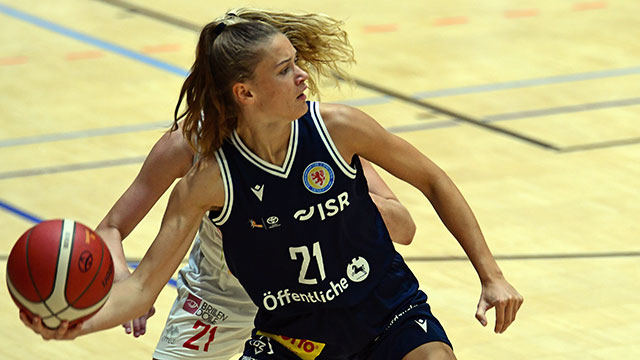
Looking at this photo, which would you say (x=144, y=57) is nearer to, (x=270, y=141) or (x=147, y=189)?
(x=147, y=189)

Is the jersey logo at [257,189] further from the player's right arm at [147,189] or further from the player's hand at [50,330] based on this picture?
the player's hand at [50,330]

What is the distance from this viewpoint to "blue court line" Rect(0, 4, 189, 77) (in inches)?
376

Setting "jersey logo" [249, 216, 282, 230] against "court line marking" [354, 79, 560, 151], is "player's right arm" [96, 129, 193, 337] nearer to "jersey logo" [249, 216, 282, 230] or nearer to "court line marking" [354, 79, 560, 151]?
"jersey logo" [249, 216, 282, 230]

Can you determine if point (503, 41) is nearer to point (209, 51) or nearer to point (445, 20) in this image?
point (445, 20)

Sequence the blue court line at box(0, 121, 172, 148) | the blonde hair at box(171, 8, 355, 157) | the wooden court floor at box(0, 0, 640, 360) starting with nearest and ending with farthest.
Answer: the blonde hair at box(171, 8, 355, 157), the wooden court floor at box(0, 0, 640, 360), the blue court line at box(0, 121, 172, 148)

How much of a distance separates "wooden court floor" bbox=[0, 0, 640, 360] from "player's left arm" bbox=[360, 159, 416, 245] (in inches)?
38.7

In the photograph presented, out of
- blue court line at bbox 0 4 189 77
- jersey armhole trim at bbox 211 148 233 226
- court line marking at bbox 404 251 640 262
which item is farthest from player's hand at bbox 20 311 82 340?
blue court line at bbox 0 4 189 77

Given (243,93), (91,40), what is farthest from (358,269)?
(91,40)

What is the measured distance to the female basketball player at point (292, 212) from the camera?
3742mm

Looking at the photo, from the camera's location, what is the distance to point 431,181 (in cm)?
392

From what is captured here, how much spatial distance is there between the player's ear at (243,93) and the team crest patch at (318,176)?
270 mm

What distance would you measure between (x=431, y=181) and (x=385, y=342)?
1.68ft

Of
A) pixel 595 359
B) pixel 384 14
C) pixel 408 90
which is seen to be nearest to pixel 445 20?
pixel 384 14

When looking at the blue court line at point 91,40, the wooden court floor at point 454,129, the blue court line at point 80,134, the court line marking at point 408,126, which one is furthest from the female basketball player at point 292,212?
the blue court line at point 91,40
